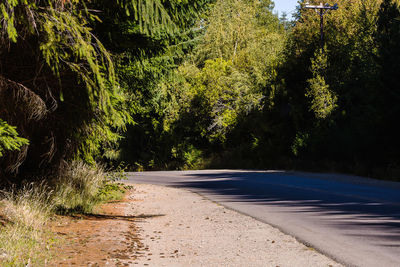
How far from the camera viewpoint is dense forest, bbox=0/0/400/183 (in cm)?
838

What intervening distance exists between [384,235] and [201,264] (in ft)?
11.9

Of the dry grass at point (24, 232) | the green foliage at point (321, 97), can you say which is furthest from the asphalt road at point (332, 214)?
the green foliage at point (321, 97)

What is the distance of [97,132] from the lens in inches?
416

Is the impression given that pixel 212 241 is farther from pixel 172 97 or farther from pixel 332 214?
pixel 172 97

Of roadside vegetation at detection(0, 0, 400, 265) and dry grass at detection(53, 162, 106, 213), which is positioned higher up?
roadside vegetation at detection(0, 0, 400, 265)

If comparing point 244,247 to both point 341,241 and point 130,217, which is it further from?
point 130,217

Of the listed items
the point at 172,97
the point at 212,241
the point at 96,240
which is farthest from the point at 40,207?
the point at 172,97

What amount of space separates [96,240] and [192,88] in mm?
34613

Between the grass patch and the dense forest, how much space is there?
57 centimetres

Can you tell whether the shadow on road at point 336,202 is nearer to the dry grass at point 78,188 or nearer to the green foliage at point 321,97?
the dry grass at point 78,188

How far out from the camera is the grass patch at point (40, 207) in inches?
253

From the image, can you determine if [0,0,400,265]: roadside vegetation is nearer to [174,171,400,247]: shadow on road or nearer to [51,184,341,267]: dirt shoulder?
[51,184,341,267]: dirt shoulder

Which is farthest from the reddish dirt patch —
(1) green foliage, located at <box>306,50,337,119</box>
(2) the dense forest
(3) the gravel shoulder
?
(1) green foliage, located at <box>306,50,337,119</box>

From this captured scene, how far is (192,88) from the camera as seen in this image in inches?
1652
